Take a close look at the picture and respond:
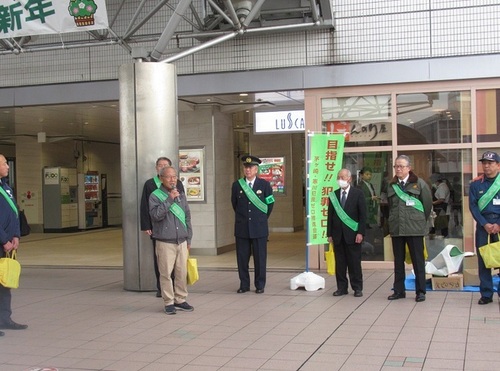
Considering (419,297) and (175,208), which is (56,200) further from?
(419,297)

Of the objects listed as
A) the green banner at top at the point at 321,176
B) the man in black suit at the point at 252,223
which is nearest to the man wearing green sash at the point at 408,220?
the green banner at top at the point at 321,176

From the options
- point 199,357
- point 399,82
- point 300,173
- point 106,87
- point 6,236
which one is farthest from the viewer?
point 300,173

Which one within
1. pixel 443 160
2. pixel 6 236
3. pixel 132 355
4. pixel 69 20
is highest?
pixel 69 20

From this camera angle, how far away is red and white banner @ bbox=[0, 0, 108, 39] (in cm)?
995

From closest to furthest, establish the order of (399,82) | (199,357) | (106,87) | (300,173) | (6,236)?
1. (199,357)
2. (6,236)
3. (399,82)
4. (106,87)
5. (300,173)

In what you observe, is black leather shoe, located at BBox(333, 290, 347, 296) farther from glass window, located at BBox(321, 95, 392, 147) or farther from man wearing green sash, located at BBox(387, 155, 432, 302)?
glass window, located at BBox(321, 95, 392, 147)

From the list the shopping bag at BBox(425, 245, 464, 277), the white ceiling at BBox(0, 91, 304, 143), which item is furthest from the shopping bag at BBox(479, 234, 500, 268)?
the white ceiling at BBox(0, 91, 304, 143)

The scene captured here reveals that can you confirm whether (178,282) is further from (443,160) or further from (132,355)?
(443,160)

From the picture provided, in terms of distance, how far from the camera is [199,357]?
604 cm

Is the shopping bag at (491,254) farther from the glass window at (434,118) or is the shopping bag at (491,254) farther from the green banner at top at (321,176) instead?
the glass window at (434,118)

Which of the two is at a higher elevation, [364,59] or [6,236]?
[364,59]

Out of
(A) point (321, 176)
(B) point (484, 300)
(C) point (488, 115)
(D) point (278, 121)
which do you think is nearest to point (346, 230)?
(A) point (321, 176)

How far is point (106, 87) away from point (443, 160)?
610cm

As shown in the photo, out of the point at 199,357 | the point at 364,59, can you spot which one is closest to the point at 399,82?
the point at 364,59
